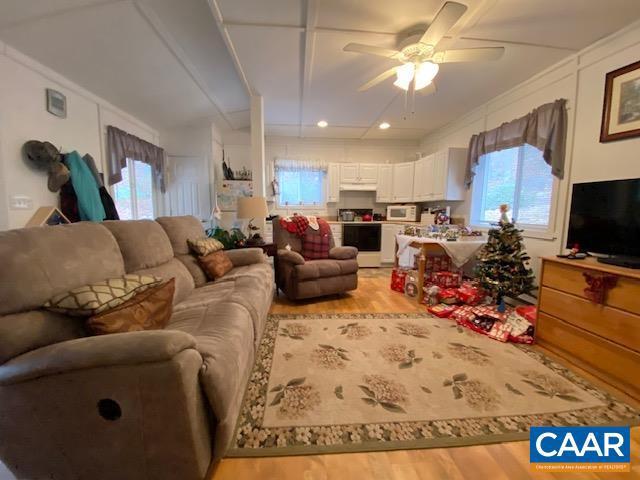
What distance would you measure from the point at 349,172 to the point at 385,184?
76 cm

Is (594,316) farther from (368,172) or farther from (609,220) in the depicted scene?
(368,172)

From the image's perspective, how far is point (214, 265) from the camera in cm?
240

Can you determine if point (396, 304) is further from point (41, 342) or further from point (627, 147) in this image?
point (41, 342)

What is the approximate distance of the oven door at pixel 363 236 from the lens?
15.8 ft

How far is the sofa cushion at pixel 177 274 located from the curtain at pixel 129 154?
2.15 meters

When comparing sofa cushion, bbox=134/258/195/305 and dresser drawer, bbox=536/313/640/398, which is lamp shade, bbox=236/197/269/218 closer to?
sofa cushion, bbox=134/258/195/305

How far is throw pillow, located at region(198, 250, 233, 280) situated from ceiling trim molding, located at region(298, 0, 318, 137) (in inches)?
81.6

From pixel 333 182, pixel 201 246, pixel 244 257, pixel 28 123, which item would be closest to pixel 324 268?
pixel 244 257

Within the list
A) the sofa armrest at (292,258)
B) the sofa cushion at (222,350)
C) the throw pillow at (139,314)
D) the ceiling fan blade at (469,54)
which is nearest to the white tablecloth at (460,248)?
the sofa armrest at (292,258)

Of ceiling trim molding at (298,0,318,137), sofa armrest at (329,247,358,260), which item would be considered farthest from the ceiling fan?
sofa armrest at (329,247,358,260)

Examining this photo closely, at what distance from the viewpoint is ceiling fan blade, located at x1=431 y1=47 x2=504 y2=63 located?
1.93 meters

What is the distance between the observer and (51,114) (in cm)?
253

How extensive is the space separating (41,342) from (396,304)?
287cm

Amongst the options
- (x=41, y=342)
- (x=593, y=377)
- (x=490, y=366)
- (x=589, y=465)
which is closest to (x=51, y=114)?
(x=41, y=342)
